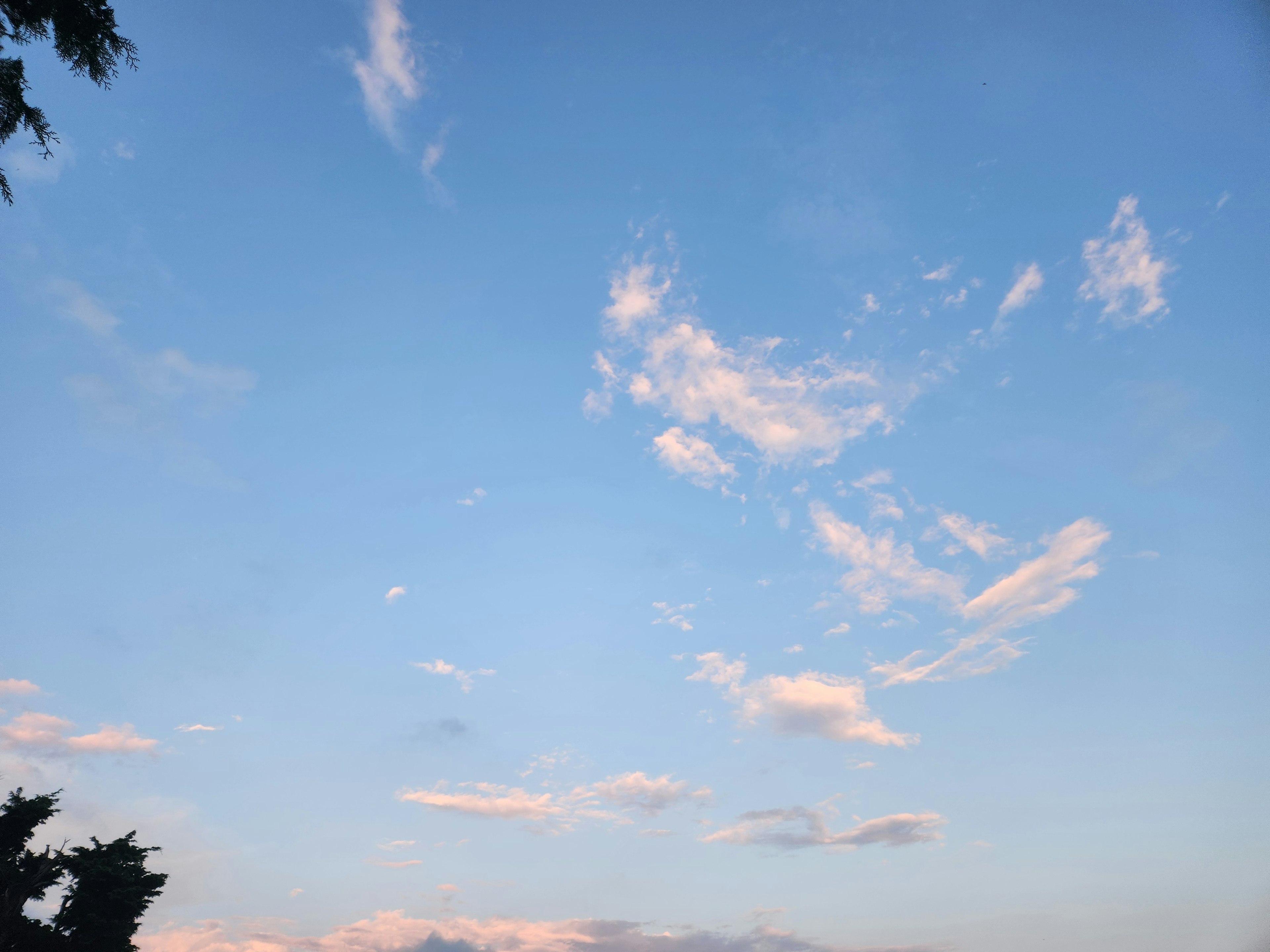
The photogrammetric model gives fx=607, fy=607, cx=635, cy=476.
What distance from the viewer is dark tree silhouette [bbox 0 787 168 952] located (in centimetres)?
4341

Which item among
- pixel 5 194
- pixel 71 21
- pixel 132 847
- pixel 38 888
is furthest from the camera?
pixel 132 847

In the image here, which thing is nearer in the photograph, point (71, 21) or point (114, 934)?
point (71, 21)

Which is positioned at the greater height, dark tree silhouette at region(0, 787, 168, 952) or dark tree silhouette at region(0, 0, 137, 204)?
dark tree silhouette at region(0, 0, 137, 204)

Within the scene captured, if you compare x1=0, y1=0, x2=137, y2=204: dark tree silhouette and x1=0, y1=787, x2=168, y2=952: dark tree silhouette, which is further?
x1=0, y1=787, x2=168, y2=952: dark tree silhouette

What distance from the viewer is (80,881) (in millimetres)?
45562

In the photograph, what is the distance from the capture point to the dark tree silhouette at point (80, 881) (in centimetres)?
4341

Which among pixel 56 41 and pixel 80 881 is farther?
pixel 80 881

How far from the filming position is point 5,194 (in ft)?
58.6

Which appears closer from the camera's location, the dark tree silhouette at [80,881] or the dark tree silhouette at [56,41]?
the dark tree silhouette at [56,41]

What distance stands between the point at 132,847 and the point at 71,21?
56657 mm

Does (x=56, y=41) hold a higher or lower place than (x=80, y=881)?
higher

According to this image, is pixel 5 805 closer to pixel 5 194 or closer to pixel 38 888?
pixel 38 888

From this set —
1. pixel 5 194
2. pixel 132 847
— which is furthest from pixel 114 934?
pixel 5 194

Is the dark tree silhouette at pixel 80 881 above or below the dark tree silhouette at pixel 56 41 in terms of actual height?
below
